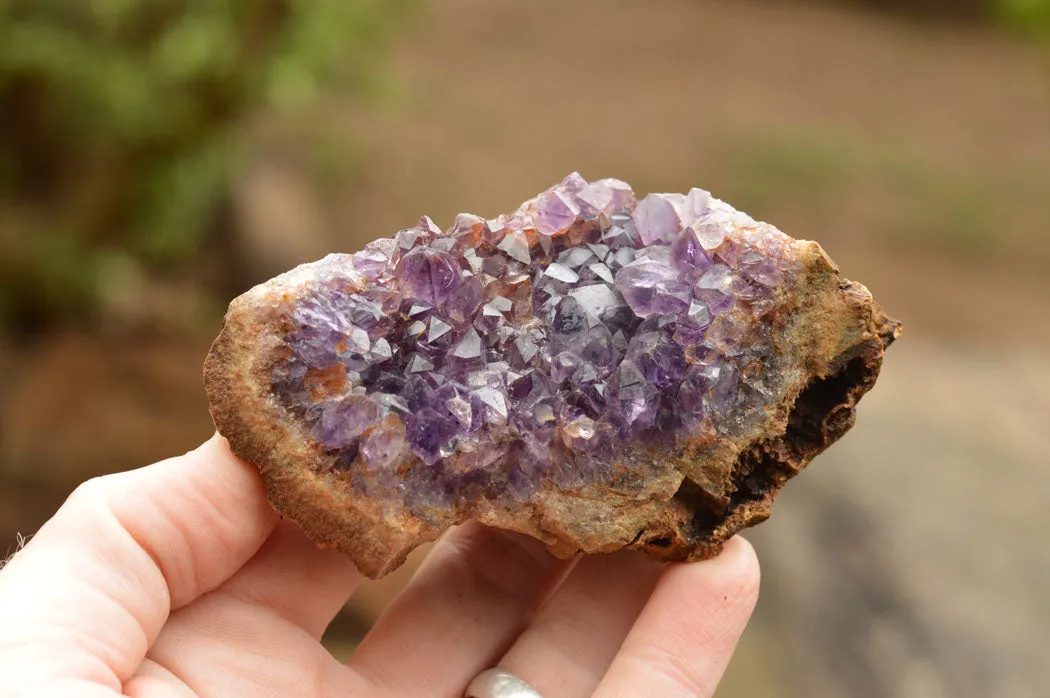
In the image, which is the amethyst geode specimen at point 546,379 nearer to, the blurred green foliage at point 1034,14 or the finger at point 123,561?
the finger at point 123,561

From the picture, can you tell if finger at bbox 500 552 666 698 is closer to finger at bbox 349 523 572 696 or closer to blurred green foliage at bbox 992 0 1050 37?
finger at bbox 349 523 572 696

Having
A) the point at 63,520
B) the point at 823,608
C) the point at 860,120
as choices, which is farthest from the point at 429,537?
the point at 860,120

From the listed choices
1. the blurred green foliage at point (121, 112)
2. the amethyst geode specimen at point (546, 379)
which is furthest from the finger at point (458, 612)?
the blurred green foliage at point (121, 112)

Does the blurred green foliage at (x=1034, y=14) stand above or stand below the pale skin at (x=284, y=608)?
above

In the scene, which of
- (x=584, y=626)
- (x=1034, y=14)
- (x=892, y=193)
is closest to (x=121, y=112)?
(x=584, y=626)

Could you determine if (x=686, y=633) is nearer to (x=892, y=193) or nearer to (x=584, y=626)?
(x=584, y=626)

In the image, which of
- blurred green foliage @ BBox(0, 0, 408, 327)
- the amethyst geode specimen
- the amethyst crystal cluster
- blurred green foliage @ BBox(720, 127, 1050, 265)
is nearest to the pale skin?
the amethyst geode specimen

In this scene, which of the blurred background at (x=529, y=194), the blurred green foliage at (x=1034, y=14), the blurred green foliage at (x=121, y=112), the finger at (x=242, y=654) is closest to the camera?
the finger at (x=242, y=654)
